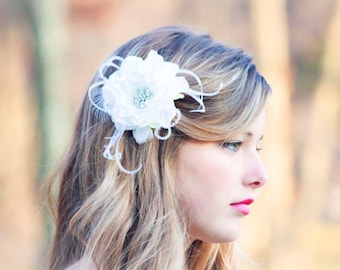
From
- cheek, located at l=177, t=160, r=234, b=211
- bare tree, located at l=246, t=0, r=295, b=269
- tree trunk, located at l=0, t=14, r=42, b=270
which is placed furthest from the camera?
tree trunk, located at l=0, t=14, r=42, b=270

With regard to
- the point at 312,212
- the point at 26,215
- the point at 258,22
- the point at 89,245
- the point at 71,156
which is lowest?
the point at 26,215

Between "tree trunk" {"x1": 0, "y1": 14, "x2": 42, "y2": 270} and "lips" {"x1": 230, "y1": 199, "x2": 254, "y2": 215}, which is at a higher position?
"lips" {"x1": 230, "y1": 199, "x2": 254, "y2": 215}

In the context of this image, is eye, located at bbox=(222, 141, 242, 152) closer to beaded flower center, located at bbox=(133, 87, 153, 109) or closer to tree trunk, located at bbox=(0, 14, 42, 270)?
beaded flower center, located at bbox=(133, 87, 153, 109)

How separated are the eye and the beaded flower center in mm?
230

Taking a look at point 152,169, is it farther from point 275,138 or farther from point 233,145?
point 275,138

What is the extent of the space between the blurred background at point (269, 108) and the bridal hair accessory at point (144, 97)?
302 cm

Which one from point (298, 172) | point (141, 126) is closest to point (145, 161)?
point (141, 126)

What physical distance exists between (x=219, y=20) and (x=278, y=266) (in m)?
2.44

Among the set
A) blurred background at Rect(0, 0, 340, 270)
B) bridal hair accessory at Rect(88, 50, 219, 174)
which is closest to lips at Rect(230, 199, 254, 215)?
bridal hair accessory at Rect(88, 50, 219, 174)

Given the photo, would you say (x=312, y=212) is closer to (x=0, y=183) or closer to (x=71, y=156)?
(x=0, y=183)

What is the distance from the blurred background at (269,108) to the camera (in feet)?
18.5

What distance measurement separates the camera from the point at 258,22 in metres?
7.22

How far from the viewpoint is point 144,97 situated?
213 cm

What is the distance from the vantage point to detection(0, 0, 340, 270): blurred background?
5648 millimetres
